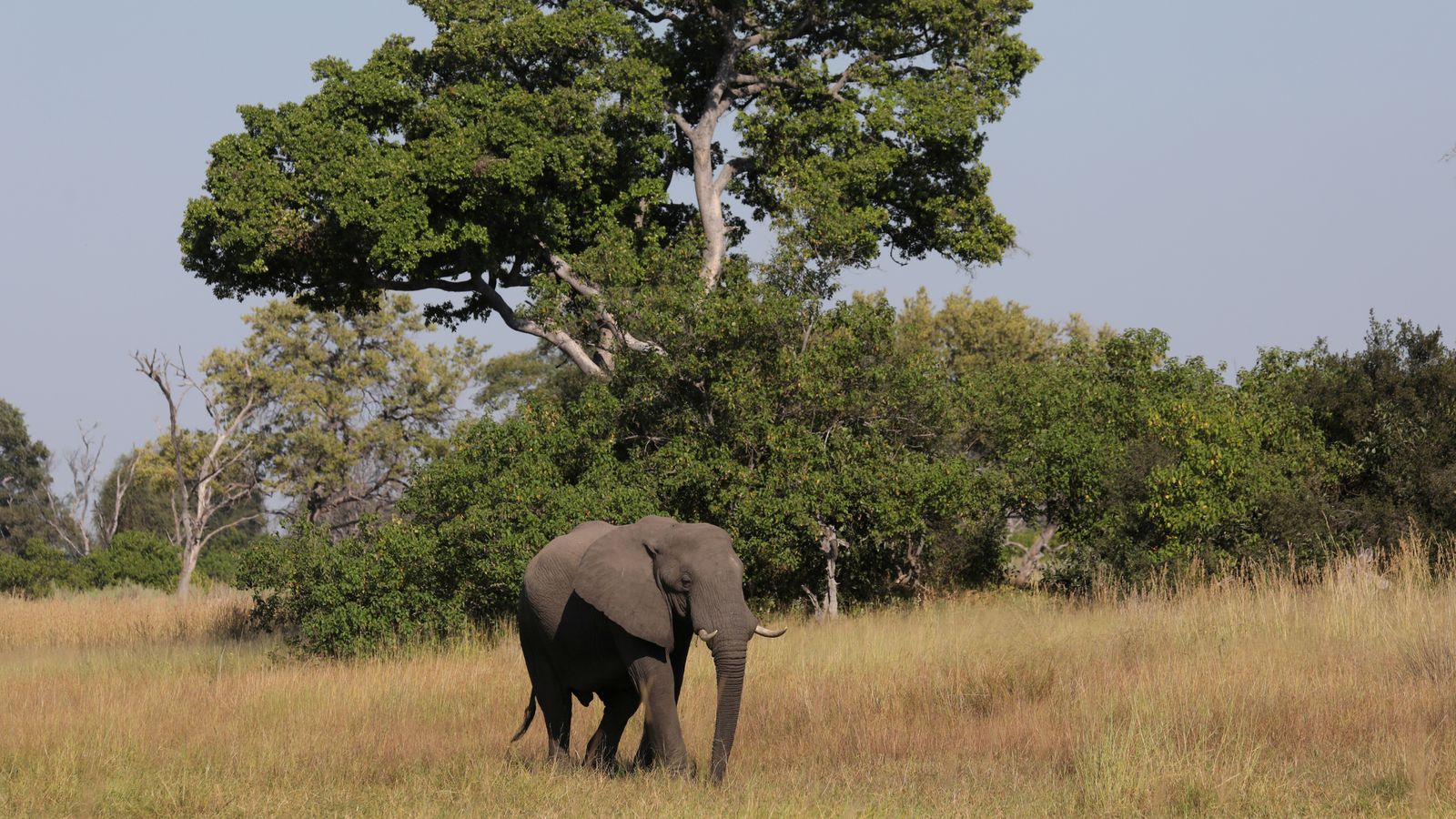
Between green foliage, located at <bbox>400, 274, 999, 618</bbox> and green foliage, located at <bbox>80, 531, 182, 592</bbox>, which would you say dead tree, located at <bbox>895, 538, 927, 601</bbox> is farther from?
green foliage, located at <bbox>80, 531, 182, 592</bbox>

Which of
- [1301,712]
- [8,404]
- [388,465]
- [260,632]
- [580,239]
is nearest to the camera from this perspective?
[1301,712]

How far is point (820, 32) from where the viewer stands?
1029 inches

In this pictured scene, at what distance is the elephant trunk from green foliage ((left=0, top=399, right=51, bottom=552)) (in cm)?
6250

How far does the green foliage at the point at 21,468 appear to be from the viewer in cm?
6506

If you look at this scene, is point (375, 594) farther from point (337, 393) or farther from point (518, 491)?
point (337, 393)

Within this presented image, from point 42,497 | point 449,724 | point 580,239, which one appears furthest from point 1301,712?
point 42,497

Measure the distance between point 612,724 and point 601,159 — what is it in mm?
14304

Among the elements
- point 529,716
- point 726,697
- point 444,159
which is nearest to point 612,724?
point 529,716

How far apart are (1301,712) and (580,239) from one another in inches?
650

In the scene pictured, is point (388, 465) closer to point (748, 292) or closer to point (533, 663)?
point (748, 292)

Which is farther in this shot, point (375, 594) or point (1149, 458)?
point (1149, 458)

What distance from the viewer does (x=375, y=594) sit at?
18.0 meters

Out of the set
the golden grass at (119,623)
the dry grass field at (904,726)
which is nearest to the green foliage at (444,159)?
the golden grass at (119,623)

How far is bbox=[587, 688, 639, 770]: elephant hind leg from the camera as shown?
33.0 ft
